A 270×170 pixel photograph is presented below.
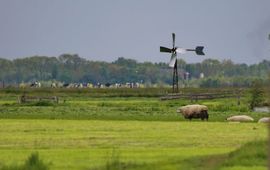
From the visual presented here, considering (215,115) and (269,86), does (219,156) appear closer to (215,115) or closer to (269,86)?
(269,86)

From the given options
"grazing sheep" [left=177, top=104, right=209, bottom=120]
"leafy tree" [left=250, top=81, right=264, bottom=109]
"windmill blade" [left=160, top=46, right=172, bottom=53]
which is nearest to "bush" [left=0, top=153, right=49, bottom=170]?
"grazing sheep" [left=177, top=104, right=209, bottom=120]

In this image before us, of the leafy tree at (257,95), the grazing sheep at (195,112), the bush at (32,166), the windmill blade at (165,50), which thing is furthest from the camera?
the windmill blade at (165,50)

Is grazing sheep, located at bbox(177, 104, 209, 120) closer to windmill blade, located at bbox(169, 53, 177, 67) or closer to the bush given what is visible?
the bush

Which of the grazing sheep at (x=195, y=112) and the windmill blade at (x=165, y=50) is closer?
the grazing sheep at (x=195, y=112)

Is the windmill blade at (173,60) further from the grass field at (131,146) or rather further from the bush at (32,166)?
the bush at (32,166)

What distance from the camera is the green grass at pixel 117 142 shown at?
2281 cm

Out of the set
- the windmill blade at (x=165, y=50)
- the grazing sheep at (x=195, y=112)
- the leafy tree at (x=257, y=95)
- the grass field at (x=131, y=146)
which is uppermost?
the windmill blade at (x=165, y=50)

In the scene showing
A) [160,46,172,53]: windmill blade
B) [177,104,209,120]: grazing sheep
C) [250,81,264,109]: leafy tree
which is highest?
[160,46,172,53]: windmill blade

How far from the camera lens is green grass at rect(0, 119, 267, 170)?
22.8 m

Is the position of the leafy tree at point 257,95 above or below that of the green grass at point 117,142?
above

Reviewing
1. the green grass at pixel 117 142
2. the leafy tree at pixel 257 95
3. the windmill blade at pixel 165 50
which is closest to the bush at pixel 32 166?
the green grass at pixel 117 142

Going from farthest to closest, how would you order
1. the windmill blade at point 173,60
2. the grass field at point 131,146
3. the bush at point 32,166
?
the windmill blade at point 173,60, the grass field at point 131,146, the bush at point 32,166

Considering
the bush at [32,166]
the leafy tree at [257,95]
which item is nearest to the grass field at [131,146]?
the bush at [32,166]

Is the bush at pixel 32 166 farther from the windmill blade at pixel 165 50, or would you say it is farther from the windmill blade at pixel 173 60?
the windmill blade at pixel 165 50
